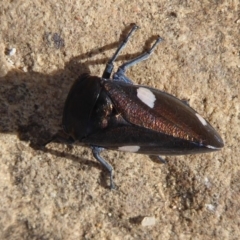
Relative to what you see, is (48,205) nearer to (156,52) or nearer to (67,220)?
(67,220)

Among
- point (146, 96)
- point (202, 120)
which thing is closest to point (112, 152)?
point (146, 96)

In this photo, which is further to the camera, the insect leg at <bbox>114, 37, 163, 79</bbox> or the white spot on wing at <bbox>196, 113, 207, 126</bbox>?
the insect leg at <bbox>114, 37, 163, 79</bbox>

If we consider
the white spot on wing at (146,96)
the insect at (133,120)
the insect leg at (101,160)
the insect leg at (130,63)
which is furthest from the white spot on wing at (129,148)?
the insect leg at (130,63)

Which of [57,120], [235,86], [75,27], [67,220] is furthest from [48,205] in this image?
[235,86]

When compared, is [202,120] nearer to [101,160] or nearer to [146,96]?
[146,96]

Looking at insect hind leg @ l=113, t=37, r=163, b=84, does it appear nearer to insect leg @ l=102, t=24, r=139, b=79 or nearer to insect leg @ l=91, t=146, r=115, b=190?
insect leg @ l=102, t=24, r=139, b=79

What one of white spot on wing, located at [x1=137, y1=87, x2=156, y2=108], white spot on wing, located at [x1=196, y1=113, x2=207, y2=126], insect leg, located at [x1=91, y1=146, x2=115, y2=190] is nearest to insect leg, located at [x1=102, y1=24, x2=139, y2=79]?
white spot on wing, located at [x1=137, y1=87, x2=156, y2=108]

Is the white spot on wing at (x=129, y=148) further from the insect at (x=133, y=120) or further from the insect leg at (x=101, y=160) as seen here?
the insect leg at (x=101, y=160)
